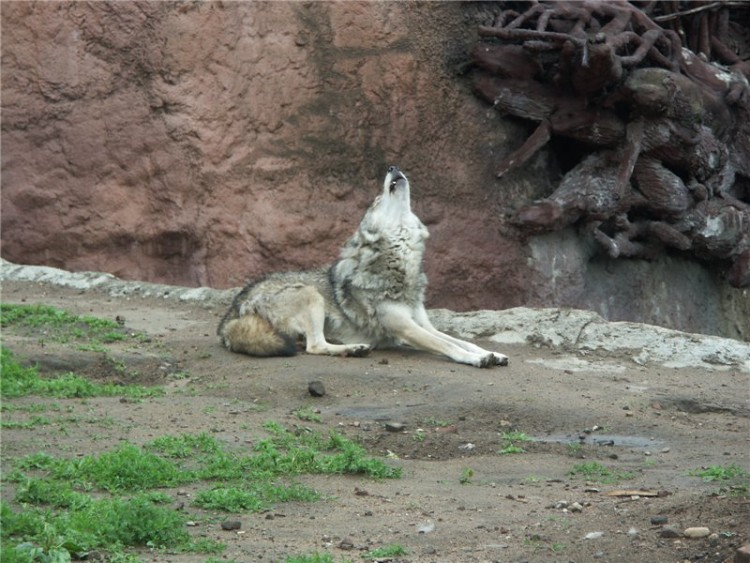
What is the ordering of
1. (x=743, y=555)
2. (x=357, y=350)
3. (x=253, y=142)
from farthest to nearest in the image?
(x=253, y=142) < (x=357, y=350) < (x=743, y=555)

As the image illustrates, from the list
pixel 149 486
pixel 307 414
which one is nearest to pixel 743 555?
pixel 149 486

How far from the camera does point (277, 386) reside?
8.25 metres

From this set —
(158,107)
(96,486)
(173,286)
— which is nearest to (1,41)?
(158,107)

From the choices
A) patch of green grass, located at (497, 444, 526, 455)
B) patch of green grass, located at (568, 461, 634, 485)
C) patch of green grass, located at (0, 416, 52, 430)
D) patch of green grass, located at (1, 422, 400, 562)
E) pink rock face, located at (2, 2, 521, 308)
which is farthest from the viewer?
pink rock face, located at (2, 2, 521, 308)

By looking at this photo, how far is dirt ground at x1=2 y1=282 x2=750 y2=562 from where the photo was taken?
4965 millimetres

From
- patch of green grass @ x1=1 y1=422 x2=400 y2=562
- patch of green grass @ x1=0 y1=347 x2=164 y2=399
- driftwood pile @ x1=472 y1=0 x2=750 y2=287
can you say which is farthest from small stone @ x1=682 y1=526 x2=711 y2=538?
driftwood pile @ x1=472 y1=0 x2=750 y2=287

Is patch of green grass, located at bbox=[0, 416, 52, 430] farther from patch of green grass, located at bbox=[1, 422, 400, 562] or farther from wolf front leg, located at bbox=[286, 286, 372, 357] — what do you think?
wolf front leg, located at bbox=[286, 286, 372, 357]

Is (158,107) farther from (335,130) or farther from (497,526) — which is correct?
(497,526)

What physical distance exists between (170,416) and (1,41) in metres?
6.88

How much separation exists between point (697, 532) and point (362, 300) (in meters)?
5.33

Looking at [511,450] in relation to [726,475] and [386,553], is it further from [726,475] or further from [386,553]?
[386,553]

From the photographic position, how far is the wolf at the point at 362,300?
30.9 feet

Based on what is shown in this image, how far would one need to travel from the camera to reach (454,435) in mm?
7340

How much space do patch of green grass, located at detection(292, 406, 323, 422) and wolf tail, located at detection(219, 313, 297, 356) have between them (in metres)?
1.42
